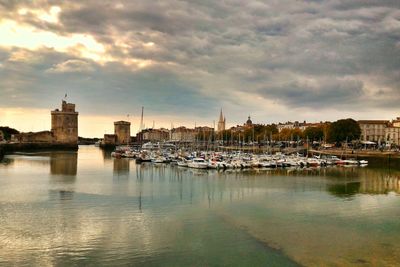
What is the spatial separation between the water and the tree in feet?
142

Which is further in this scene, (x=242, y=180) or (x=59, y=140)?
(x=59, y=140)

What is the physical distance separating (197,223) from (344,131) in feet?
199

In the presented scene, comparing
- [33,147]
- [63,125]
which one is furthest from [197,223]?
[63,125]

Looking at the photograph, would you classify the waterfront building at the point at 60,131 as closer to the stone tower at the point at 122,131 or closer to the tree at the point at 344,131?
the stone tower at the point at 122,131

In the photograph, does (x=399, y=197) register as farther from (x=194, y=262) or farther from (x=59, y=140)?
(x=59, y=140)

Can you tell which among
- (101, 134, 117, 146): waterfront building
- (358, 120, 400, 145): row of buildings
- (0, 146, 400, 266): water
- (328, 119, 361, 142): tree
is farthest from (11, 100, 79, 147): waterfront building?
(358, 120, 400, 145): row of buildings

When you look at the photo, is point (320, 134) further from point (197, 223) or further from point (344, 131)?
point (197, 223)

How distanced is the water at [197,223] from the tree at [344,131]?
142 ft

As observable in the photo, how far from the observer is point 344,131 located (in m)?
71.9

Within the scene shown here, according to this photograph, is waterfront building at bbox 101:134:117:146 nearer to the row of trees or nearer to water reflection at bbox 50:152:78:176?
the row of trees

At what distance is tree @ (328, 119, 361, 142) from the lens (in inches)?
2822

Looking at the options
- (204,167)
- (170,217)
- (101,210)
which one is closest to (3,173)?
(204,167)

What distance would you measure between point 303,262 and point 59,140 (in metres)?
81.4

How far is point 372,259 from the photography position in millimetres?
12508
